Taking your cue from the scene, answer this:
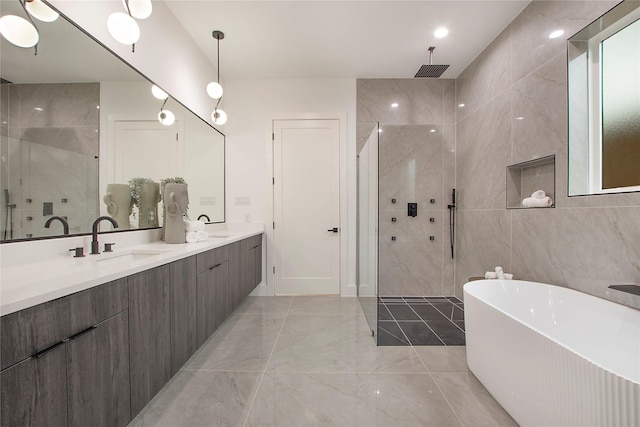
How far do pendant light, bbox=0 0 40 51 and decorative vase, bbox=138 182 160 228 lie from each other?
90cm

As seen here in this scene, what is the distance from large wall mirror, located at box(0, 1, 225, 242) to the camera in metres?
1.07

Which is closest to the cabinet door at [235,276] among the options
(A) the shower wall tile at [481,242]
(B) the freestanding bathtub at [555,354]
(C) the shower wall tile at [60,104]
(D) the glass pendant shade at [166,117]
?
(D) the glass pendant shade at [166,117]

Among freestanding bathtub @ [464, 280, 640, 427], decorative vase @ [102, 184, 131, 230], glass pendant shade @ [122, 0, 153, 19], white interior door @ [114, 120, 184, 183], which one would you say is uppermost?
glass pendant shade @ [122, 0, 153, 19]

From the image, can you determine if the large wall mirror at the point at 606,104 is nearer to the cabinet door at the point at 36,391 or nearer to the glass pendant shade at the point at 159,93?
the cabinet door at the point at 36,391

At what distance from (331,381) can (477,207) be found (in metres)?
2.35

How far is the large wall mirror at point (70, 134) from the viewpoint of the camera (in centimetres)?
107

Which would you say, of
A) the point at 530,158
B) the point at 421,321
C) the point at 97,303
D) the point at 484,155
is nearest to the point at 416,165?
the point at 484,155

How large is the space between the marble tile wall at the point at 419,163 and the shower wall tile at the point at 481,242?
0.17 m

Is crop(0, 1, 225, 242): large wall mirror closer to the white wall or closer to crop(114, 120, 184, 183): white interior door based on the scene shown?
crop(114, 120, 184, 183): white interior door

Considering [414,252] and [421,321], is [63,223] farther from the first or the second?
[414,252]

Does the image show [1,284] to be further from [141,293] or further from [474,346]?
[474,346]

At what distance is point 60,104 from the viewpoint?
1270 mm

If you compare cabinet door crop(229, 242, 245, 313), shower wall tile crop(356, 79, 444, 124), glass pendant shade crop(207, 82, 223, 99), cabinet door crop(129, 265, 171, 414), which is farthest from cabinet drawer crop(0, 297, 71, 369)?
shower wall tile crop(356, 79, 444, 124)

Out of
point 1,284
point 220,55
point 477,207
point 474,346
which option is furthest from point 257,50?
point 474,346
